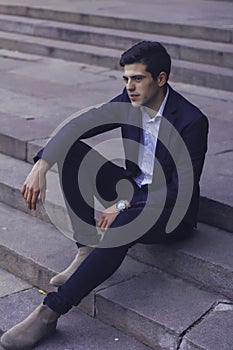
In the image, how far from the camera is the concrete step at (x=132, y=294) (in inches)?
148

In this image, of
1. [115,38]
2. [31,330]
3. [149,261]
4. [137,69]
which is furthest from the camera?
[115,38]

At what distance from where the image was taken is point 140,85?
3996 mm

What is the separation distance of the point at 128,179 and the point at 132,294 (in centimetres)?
63

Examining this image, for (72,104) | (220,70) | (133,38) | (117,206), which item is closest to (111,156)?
(117,206)

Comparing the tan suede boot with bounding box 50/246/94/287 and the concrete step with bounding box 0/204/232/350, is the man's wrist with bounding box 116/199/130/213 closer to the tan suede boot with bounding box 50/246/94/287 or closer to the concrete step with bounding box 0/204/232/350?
the tan suede boot with bounding box 50/246/94/287

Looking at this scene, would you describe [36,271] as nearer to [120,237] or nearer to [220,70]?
[120,237]

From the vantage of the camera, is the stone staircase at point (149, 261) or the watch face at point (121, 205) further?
the watch face at point (121, 205)

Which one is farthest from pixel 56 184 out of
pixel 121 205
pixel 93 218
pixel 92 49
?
pixel 92 49

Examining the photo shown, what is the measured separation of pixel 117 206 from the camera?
398cm

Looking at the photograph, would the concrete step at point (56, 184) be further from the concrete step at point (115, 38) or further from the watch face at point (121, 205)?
the concrete step at point (115, 38)

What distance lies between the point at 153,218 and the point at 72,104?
3.10 m

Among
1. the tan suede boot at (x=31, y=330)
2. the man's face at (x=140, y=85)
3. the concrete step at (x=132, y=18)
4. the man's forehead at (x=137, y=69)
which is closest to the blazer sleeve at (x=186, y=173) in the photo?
the man's face at (x=140, y=85)

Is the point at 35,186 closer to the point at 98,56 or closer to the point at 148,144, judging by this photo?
the point at 148,144

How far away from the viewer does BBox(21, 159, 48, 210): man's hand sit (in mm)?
4039
